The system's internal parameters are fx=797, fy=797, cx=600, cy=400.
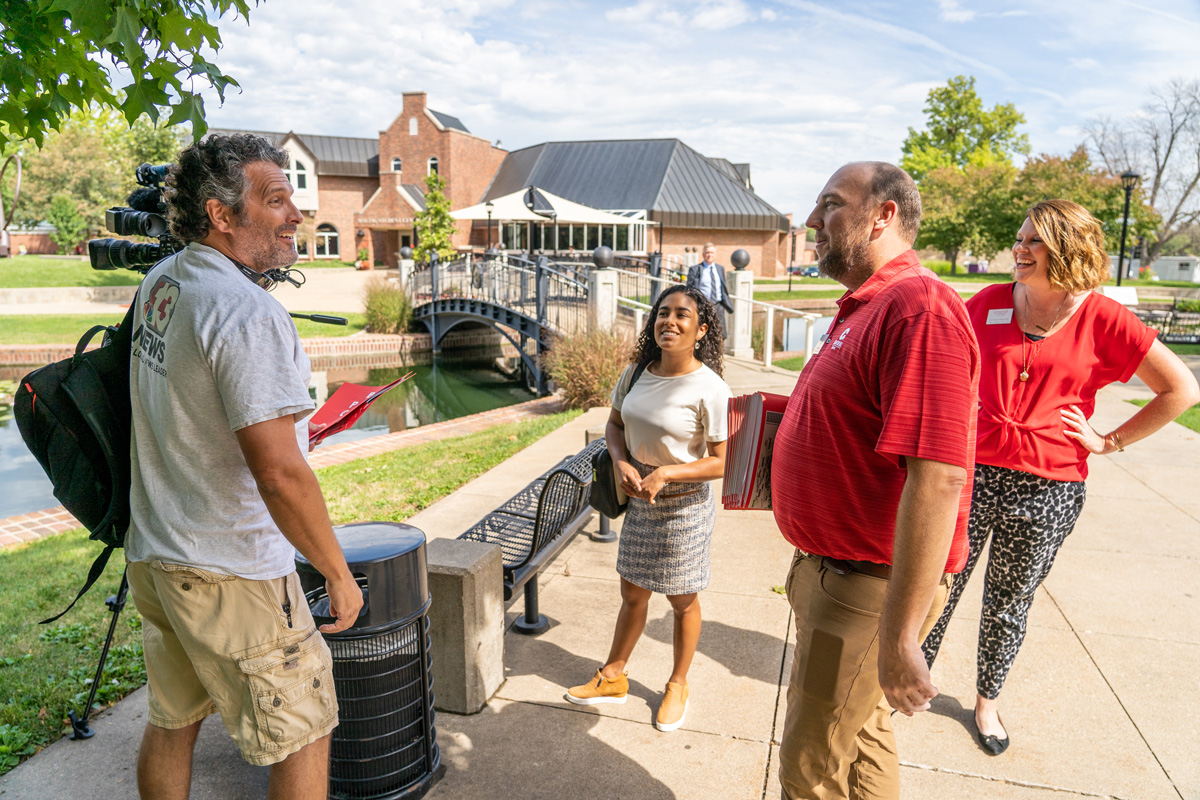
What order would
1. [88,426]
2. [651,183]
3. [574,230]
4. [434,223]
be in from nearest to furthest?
[88,426]
[434,223]
[574,230]
[651,183]

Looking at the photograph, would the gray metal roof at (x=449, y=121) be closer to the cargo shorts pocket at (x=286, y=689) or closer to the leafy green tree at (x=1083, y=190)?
the leafy green tree at (x=1083, y=190)

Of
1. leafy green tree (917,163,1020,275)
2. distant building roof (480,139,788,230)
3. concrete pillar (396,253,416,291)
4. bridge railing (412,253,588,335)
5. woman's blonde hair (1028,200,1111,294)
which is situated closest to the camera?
woman's blonde hair (1028,200,1111,294)

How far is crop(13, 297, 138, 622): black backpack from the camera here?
206cm

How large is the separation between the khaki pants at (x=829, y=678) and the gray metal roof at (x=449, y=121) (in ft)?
154

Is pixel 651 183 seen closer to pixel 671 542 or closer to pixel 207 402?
pixel 671 542

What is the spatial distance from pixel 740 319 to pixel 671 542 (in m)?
12.7

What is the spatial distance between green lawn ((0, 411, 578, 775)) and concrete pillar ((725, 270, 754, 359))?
7615 millimetres

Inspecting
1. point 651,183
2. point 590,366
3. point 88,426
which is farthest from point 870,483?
point 651,183

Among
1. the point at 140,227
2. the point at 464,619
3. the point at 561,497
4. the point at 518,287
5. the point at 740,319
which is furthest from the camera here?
the point at 518,287

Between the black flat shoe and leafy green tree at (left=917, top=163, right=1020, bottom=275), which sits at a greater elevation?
leafy green tree at (left=917, top=163, right=1020, bottom=275)

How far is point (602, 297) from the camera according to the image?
13.9 m

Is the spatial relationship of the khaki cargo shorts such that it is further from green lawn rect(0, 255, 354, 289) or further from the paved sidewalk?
green lawn rect(0, 255, 354, 289)

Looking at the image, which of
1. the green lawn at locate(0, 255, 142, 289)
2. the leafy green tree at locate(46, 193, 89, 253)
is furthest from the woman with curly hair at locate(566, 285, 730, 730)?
the leafy green tree at locate(46, 193, 89, 253)

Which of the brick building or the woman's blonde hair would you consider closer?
the woman's blonde hair
